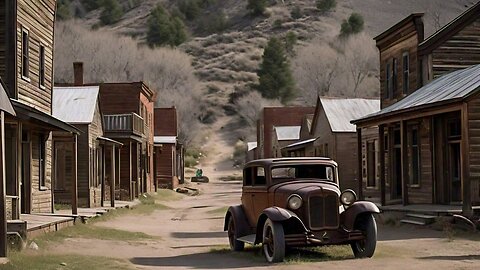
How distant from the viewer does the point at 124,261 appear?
16031 mm

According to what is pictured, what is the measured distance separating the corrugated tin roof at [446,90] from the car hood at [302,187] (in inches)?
259

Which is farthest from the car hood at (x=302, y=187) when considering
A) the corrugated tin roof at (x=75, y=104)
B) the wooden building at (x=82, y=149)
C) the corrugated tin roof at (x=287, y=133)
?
the corrugated tin roof at (x=287, y=133)

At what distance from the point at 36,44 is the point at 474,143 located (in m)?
13.4

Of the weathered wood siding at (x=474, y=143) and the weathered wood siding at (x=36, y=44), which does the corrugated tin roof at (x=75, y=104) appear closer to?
the weathered wood siding at (x=36, y=44)

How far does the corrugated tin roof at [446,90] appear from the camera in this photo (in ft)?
69.5

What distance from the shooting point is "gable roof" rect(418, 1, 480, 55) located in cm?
2723

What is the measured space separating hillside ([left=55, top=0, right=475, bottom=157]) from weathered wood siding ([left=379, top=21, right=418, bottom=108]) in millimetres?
78791

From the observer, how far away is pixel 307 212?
14.9 m

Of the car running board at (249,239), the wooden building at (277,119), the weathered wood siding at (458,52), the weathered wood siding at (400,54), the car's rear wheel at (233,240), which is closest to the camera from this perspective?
the car running board at (249,239)

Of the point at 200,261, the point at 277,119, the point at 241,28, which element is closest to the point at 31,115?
the point at 200,261

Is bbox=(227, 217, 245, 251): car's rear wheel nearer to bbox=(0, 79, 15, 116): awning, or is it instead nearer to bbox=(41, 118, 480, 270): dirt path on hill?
bbox=(41, 118, 480, 270): dirt path on hill

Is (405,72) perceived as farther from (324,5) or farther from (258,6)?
(324,5)

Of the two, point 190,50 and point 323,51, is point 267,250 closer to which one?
point 323,51

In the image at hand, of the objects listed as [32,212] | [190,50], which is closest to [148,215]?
[32,212]
